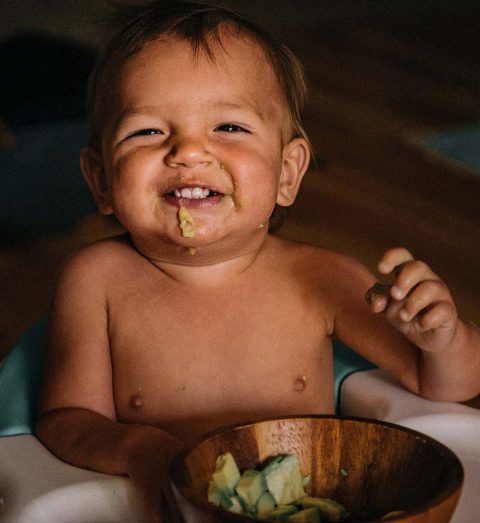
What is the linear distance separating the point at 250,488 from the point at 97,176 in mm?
380

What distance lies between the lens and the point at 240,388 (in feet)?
2.89

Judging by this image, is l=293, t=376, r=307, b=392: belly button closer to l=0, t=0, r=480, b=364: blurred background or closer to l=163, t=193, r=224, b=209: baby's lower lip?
l=163, t=193, r=224, b=209: baby's lower lip

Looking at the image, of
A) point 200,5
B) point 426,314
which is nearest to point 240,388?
point 426,314

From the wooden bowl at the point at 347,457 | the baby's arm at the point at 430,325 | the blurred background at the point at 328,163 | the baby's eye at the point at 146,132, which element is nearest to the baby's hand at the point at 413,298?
the baby's arm at the point at 430,325

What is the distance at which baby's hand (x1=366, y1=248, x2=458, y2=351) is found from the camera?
74cm

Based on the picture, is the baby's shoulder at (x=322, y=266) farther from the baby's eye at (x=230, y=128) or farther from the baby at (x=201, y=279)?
the baby's eye at (x=230, y=128)

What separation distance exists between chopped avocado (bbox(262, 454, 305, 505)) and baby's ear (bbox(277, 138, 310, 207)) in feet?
0.98

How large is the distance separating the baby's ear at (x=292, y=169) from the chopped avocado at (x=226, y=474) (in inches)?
12.4

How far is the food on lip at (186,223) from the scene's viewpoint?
80 centimetres

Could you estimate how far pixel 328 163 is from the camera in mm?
2150

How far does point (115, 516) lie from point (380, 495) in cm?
19

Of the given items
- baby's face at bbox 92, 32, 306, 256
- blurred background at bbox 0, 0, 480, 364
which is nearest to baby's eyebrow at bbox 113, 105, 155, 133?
baby's face at bbox 92, 32, 306, 256

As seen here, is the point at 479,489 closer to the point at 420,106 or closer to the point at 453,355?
the point at 453,355

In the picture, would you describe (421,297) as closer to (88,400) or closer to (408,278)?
(408,278)
